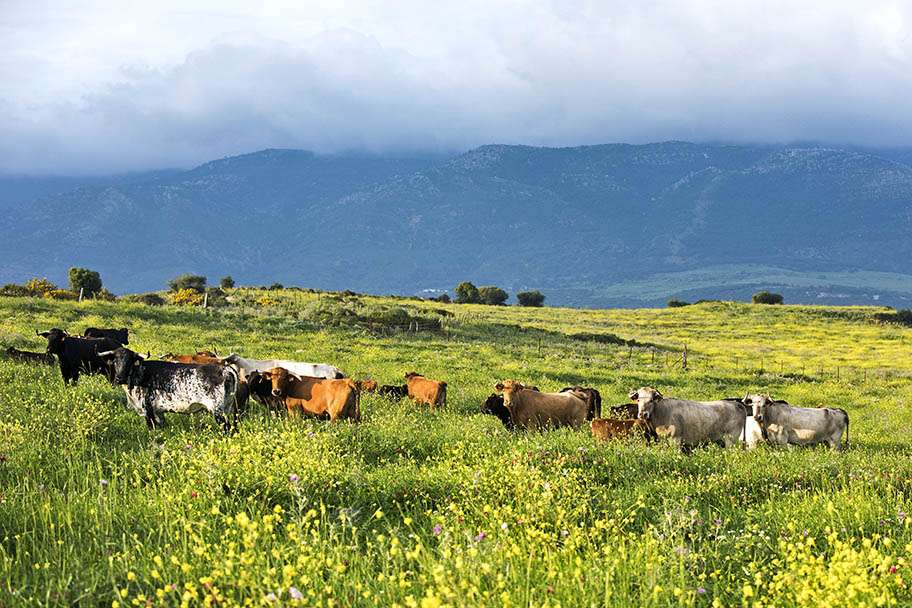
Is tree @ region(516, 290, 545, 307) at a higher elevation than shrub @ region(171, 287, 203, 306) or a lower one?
lower

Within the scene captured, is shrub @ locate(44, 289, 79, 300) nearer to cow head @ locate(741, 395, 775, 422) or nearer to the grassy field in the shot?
the grassy field

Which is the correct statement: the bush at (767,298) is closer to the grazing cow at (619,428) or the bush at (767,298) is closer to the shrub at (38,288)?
the shrub at (38,288)

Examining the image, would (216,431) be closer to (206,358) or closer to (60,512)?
(60,512)

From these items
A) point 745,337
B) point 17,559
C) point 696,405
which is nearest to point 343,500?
point 17,559

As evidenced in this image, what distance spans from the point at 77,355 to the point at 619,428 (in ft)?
36.3

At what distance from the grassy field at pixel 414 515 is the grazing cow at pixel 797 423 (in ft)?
1.99

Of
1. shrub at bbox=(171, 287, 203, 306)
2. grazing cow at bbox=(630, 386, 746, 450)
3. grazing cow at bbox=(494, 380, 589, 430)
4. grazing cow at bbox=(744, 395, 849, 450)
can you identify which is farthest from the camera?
shrub at bbox=(171, 287, 203, 306)

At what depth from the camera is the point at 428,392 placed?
779 inches

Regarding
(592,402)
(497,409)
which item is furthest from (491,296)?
(497,409)

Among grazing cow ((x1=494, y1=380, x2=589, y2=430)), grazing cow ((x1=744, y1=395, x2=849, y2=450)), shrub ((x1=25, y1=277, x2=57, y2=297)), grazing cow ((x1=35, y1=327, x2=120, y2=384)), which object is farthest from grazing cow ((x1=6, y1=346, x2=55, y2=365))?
shrub ((x1=25, y1=277, x2=57, y2=297))

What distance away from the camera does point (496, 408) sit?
17.5 metres

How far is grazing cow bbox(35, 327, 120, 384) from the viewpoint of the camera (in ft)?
55.1

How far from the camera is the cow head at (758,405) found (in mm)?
17453

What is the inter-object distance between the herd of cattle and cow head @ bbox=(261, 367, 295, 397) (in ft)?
0.06
